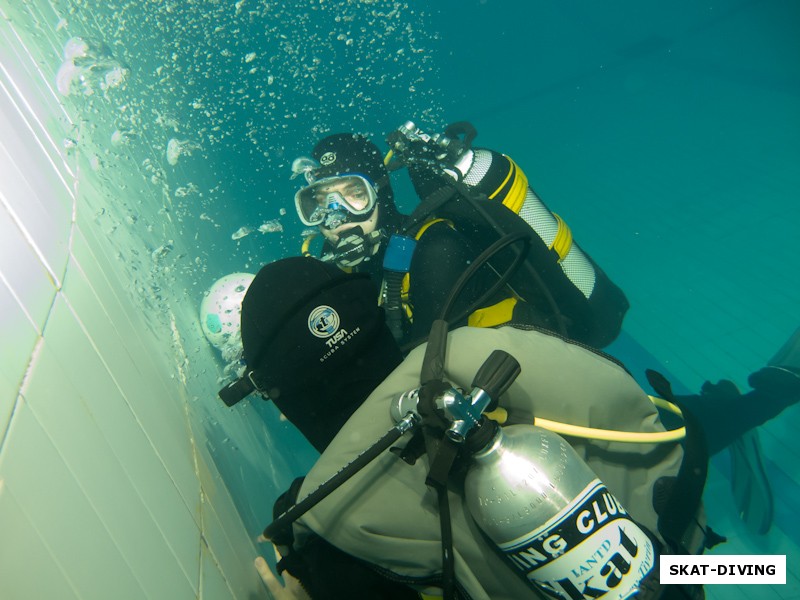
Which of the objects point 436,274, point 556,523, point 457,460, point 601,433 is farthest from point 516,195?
point 556,523

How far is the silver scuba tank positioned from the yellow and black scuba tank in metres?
1.02

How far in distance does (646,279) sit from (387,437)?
6.08 m

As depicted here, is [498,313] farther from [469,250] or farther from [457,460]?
[457,460]

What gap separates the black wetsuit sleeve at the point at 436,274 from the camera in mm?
2041

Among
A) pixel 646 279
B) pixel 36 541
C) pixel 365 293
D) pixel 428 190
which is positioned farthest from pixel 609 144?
pixel 36 541

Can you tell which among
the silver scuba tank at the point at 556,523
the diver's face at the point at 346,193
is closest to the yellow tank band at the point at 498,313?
the diver's face at the point at 346,193

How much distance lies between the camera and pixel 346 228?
2902 millimetres

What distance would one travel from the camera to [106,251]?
1642mm

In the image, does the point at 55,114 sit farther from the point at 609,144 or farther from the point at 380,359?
the point at 609,144

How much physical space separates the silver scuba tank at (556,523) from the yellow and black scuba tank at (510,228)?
1.02 meters

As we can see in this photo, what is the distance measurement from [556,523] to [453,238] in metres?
1.37

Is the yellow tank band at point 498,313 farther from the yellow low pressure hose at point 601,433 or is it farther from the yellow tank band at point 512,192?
the yellow low pressure hose at point 601,433

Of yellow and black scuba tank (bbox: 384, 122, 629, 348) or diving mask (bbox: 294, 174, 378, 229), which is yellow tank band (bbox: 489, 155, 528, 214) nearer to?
yellow and black scuba tank (bbox: 384, 122, 629, 348)

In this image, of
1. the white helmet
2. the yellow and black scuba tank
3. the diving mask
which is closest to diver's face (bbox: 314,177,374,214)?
the diving mask
